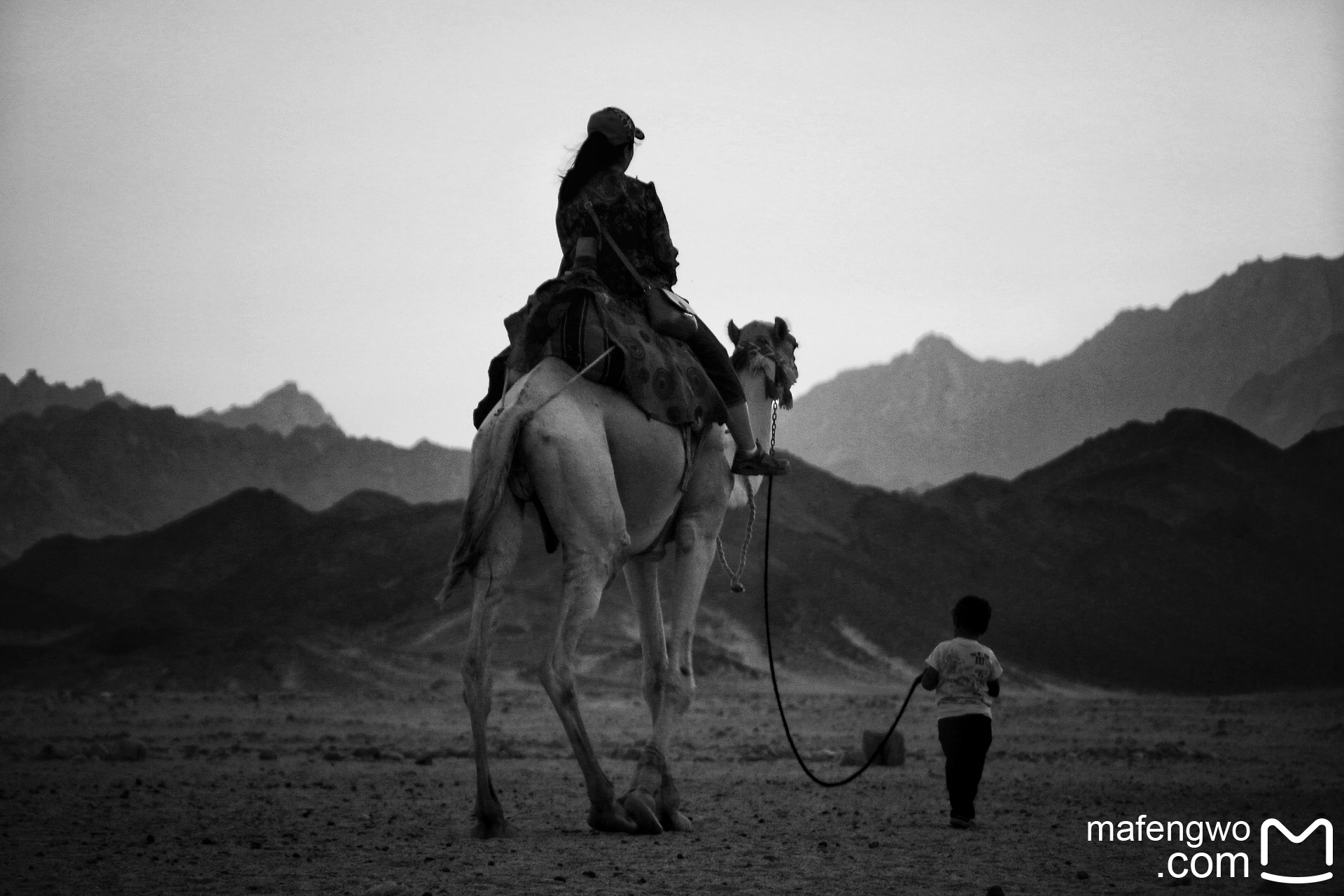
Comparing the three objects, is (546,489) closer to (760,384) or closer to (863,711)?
(760,384)

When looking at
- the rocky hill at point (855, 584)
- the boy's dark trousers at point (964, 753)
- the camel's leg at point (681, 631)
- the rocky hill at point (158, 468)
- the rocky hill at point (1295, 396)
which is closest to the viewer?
the camel's leg at point (681, 631)

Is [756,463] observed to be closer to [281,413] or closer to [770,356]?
[770,356]

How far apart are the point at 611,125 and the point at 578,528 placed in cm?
297

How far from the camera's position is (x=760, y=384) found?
11305 millimetres

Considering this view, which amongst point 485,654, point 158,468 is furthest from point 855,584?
point 158,468

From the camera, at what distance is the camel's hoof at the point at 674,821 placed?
941 cm

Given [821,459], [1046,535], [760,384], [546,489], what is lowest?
[546,489]

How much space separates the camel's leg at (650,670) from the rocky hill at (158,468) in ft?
274

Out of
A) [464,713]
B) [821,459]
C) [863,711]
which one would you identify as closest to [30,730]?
[464,713]

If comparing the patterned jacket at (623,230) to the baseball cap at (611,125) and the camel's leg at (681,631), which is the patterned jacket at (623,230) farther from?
the camel's leg at (681,631)

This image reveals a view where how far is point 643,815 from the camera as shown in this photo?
359 inches

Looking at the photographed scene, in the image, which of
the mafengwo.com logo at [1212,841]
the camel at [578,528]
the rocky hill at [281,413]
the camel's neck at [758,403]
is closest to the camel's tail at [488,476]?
the camel at [578,528]

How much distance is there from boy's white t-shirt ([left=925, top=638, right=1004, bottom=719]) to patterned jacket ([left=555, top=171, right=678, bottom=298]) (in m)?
3.11

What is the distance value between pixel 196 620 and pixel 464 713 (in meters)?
32.7
